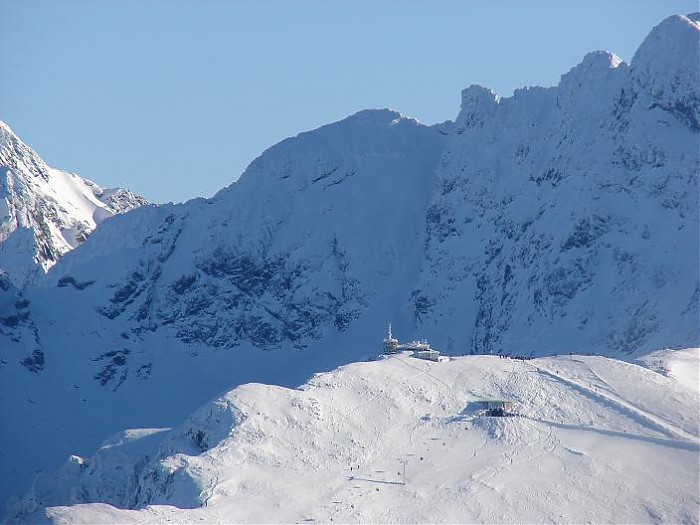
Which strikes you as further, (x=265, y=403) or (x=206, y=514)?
(x=265, y=403)

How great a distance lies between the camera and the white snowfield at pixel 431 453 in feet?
522

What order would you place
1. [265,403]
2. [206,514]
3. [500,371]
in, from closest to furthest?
[206,514]
[265,403]
[500,371]

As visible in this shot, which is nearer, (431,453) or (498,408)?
(431,453)

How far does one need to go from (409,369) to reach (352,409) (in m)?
14.5

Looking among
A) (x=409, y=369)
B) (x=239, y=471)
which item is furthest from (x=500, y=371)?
(x=239, y=471)

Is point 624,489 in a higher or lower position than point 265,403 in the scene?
lower

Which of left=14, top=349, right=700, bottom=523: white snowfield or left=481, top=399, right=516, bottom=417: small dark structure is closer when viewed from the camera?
left=14, top=349, right=700, bottom=523: white snowfield

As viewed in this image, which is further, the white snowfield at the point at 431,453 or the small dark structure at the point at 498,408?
the small dark structure at the point at 498,408

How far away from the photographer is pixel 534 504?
6319 inches

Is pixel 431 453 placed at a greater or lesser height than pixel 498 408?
lesser

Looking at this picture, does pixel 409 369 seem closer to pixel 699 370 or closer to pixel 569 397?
pixel 569 397

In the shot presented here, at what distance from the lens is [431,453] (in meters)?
171

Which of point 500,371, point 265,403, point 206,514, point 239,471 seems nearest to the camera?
point 206,514

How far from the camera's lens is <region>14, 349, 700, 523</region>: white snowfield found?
6260 inches
